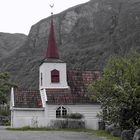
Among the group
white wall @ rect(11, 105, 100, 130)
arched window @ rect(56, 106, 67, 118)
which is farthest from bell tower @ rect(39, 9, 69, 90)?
white wall @ rect(11, 105, 100, 130)

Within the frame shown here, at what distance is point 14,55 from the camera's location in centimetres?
17188

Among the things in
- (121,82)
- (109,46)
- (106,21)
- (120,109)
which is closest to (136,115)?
(120,109)

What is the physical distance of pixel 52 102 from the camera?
4334cm

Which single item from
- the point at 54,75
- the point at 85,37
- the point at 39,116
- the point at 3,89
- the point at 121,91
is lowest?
the point at 39,116

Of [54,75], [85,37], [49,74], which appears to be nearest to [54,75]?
[54,75]

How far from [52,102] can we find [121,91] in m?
15.4

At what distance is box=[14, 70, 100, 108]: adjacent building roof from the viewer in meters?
43.7

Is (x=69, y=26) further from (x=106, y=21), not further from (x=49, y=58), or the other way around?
(x=49, y=58)

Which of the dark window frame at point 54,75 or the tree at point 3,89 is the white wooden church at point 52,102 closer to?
the dark window frame at point 54,75

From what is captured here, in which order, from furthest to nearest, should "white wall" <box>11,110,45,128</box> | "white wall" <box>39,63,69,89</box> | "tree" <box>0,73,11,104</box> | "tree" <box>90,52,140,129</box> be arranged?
"tree" <box>0,73,11,104</box>, "white wall" <box>39,63,69,89</box>, "white wall" <box>11,110,45,128</box>, "tree" <box>90,52,140,129</box>

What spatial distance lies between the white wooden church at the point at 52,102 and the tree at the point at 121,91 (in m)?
10.3

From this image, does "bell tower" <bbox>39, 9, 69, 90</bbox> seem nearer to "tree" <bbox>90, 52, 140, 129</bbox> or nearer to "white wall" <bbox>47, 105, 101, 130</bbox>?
"white wall" <bbox>47, 105, 101, 130</bbox>

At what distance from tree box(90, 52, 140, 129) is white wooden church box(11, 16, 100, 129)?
10254 mm

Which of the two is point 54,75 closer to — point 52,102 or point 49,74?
point 49,74
